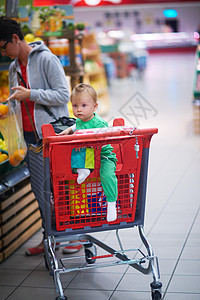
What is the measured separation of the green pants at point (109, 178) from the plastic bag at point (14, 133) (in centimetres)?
110

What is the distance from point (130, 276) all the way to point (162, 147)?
152 inches

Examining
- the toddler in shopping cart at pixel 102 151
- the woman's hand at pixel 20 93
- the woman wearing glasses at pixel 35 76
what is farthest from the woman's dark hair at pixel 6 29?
the toddler in shopping cart at pixel 102 151

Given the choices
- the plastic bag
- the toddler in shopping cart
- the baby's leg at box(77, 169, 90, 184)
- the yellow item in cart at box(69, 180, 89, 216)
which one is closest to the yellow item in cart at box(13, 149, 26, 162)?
the plastic bag

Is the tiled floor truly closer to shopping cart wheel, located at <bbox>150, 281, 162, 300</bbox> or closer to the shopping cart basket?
shopping cart wheel, located at <bbox>150, 281, 162, 300</bbox>

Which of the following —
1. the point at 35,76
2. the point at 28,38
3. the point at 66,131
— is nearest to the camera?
the point at 66,131

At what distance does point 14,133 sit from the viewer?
133 inches

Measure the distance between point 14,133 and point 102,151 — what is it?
44.2 inches

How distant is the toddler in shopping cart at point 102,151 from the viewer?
7.99 feet

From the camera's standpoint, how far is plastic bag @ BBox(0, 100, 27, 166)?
3.35 meters

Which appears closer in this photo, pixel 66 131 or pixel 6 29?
pixel 66 131

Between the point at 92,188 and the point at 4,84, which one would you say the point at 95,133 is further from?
the point at 4,84

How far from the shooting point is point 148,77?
54.9ft

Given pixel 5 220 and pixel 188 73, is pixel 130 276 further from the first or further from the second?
pixel 188 73

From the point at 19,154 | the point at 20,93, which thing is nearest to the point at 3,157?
the point at 19,154
